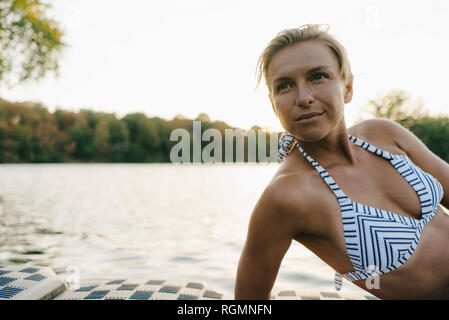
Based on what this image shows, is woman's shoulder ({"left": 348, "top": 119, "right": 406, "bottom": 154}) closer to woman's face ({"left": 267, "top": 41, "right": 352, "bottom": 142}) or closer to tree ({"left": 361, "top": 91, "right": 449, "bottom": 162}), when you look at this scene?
woman's face ({"left": 267, "top": 41, "right": 352, "bottom": 142})

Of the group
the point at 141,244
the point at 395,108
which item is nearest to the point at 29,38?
the point at 141,244

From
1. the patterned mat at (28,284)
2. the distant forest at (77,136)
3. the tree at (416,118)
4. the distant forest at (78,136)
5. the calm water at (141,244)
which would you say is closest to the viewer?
the patterned mat at (28,284)

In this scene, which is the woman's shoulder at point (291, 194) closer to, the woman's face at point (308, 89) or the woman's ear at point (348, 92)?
the woman's face at point (308, 89)

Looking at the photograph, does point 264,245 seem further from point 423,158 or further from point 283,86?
point 423,158

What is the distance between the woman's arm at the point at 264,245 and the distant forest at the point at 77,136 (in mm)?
59837

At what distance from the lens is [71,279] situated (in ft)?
12.6

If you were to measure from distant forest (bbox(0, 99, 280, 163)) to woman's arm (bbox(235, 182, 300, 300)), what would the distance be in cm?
5984

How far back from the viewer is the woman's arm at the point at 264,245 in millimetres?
1282

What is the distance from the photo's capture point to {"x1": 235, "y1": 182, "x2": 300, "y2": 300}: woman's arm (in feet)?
4.21

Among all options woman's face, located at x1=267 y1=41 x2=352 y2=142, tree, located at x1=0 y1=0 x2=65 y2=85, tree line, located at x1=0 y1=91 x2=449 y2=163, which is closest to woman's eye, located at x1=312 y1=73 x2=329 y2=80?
woman's face, located at x1=267 y1=41 x2=352 y2=142

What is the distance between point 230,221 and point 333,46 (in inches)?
344

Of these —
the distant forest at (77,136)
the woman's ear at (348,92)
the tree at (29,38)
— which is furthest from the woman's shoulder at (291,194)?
the distant forest at (77,136)

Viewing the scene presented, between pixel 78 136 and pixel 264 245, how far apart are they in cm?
7713

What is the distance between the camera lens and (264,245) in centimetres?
130
